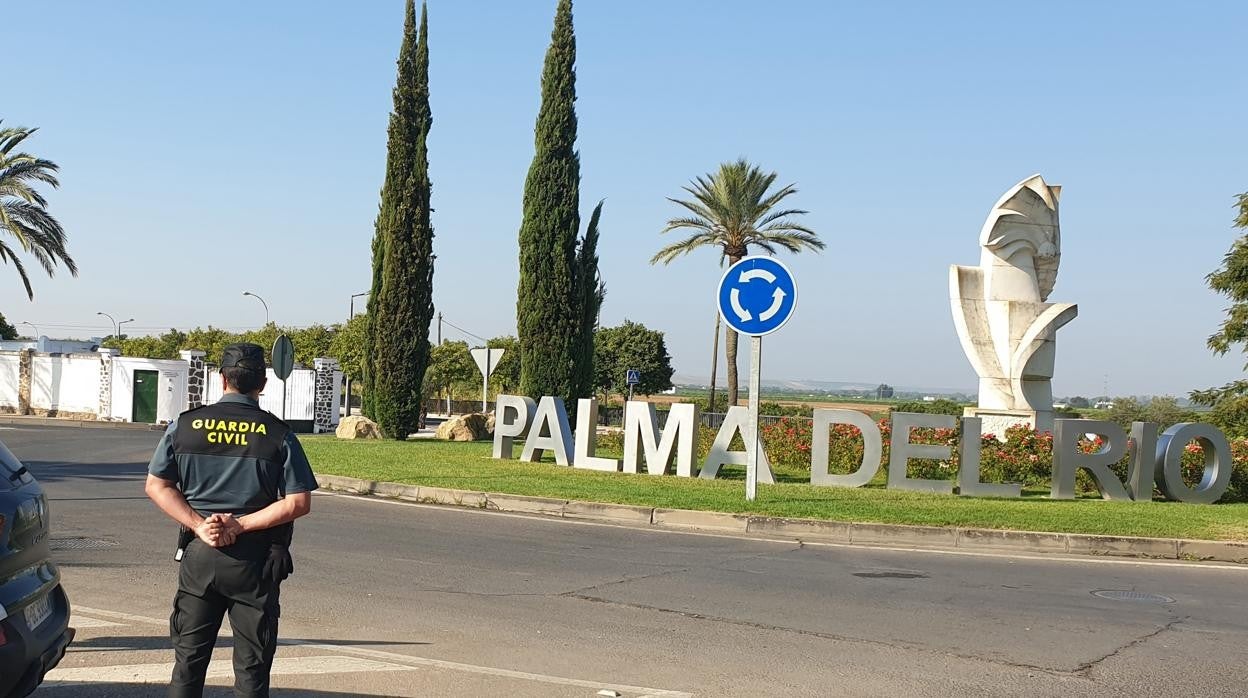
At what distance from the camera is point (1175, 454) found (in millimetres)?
16984

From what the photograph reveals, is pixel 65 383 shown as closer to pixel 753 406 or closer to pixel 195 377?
pixel 195 377

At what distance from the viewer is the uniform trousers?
4484 millimetres

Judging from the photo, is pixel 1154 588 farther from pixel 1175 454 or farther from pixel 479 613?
pixel 1175 454

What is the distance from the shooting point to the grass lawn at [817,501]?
13.5 m

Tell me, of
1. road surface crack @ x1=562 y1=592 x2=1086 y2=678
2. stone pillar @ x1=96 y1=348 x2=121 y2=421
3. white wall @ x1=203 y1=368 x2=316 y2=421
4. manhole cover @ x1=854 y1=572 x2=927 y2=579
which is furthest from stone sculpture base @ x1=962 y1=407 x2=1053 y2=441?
stone pillar @ x1=96 y1=348 x2=121 y2=421

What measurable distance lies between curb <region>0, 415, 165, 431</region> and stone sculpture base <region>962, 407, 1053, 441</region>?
2690 cm

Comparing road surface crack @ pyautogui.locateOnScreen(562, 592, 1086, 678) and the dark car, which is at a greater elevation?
the dark car

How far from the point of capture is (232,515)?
4578 mm

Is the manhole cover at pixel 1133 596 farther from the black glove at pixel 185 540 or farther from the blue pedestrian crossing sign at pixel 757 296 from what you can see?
the black glove at pixel 185 540

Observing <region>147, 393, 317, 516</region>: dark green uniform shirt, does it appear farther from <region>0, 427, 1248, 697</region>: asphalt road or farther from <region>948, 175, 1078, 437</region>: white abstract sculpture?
<region>948, 175, 1078, 437</region>: white abstract sculpture

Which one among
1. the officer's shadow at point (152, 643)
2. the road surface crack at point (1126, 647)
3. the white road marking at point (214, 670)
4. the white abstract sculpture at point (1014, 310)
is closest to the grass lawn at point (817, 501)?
the road surface crack at point (1126, 647)

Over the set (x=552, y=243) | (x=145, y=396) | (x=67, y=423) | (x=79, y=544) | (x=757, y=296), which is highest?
(x=552, y=243)

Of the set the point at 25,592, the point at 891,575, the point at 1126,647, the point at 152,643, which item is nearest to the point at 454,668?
the point at 152,643

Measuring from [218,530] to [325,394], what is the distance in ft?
120
